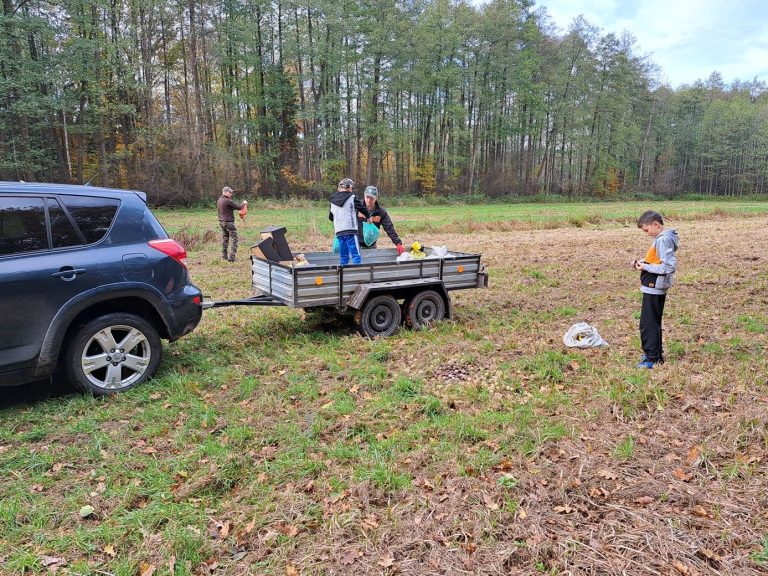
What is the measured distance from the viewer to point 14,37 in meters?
25.7

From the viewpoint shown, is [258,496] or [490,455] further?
[490,455]

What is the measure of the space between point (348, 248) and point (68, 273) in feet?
12.3

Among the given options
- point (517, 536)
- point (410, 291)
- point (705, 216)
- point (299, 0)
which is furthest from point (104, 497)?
point (299, 0)

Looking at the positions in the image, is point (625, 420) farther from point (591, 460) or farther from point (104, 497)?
point (104, 497)

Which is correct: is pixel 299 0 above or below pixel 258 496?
above

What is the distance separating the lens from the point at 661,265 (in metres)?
5.09

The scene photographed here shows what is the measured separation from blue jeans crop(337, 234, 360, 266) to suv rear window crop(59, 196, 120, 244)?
3.20 m

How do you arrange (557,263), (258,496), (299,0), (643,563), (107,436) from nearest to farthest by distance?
(643,563) → (258,496) → (107,436) → (557,263) → (299,0)

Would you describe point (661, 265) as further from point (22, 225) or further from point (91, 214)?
point (22, 225)

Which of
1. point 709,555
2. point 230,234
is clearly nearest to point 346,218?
point 709,555

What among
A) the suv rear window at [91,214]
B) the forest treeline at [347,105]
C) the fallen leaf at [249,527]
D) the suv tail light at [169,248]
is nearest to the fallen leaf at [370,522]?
the fallen leaf at [249,527]

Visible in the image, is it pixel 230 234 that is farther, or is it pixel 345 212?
pixel 230 234

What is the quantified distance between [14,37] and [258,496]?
32.0 m

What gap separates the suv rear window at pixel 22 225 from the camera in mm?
4328
